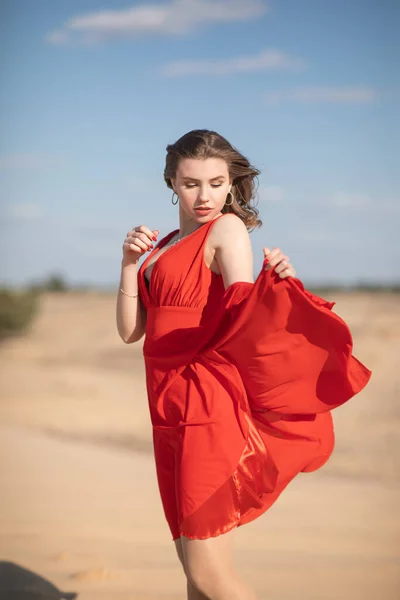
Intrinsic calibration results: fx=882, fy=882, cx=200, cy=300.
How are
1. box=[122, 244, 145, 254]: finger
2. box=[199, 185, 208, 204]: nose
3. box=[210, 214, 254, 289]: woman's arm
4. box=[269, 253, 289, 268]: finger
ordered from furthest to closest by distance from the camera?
box=[122, 244, 145, 254]: finger
box=[199, 185, 208, 204]: nose
box=[210, 214, 254, 289]: woman's arm
box=[269, 253, 289, 268]: finger

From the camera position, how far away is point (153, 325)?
11.2 feet

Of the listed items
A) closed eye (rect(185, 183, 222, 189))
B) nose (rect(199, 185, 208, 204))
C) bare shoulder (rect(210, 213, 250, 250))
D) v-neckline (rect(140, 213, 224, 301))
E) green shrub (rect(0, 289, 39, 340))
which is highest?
closed eye (rect(185, 183, 222, 189))

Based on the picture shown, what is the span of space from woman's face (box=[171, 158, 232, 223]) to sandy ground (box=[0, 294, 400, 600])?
2.47 metres

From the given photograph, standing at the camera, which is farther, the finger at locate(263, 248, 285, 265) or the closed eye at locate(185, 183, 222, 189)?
the closed eye at locate(185, 183, 222, 189)

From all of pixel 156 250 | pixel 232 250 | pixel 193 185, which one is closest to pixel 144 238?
pixel 156 250

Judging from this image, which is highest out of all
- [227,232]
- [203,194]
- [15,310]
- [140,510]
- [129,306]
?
[203,194]

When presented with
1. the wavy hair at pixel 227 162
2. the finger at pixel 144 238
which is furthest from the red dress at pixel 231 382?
the wavy hair at pixel 227 162

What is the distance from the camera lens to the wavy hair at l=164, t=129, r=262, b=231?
3.41m

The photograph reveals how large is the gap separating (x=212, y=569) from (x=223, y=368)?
723 millimetres

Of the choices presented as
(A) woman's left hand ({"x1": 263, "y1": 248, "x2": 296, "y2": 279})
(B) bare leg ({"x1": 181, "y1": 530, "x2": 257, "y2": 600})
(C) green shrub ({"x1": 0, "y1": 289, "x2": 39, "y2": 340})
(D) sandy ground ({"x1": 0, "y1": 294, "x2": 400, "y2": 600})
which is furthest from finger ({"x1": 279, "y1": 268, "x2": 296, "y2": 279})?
(C) green shrub ({"x1": 0, "y1": 289, "x2": 39, "y2": 340})

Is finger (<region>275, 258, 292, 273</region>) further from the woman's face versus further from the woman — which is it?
the woman's face

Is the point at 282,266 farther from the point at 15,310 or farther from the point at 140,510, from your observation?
the point at 15,310

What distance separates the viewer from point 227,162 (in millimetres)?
3441

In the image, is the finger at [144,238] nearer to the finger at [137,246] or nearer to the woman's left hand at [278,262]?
the finger at [137,246]
